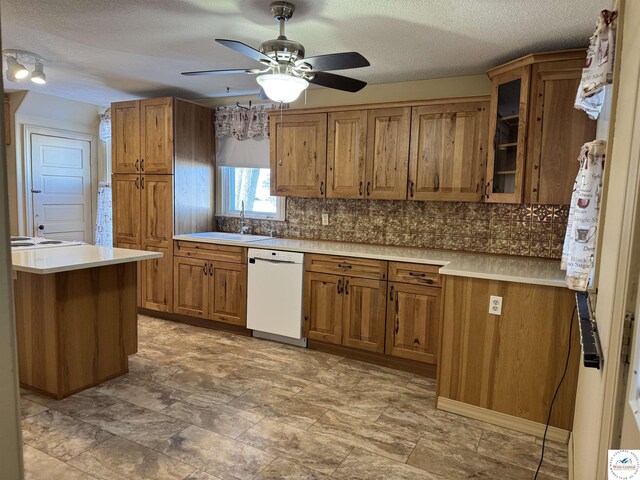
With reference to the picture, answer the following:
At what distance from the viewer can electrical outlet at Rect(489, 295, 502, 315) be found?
2.61 meters

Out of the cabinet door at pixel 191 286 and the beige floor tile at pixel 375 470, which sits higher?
the cabinet door at pixel 191 286

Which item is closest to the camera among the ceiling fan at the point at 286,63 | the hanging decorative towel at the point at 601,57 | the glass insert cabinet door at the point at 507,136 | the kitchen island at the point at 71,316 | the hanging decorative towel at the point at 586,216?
the hanging decorative towel at the point at 601,57

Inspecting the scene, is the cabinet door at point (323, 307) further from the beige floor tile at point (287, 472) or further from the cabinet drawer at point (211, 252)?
the beige floor tile at point (287, 472)

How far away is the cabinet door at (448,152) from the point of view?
3.37 metres

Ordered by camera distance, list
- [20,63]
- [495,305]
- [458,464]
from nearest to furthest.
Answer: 1. [458,464]
2. [495,305]
3. [20,63]

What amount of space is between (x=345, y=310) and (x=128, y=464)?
6.43 feet

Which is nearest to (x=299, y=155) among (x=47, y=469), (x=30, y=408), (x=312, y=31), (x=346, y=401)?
(x=312, y=31)

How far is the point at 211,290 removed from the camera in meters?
4.29

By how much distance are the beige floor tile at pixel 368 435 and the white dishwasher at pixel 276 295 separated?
1233 mm

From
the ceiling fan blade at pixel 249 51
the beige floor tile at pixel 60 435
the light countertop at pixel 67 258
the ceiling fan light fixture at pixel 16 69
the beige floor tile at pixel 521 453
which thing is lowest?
the beige floor tile at pixel 521 453

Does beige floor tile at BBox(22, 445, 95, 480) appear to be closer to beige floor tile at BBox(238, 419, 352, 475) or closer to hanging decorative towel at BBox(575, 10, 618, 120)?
beige floor tile at BBox(238, 419, 352, 475)

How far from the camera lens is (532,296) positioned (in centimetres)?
253

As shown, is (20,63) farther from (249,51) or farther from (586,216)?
(586,216)

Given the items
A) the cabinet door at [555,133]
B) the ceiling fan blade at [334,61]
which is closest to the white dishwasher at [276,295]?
the ceiling fan blade at [334,61]
